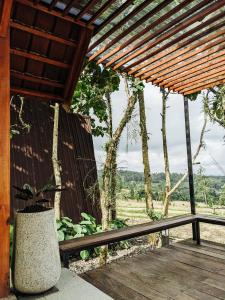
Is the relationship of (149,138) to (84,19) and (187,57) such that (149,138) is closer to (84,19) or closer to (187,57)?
(187,57)

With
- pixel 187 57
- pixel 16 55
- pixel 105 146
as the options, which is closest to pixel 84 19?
pixel 16 55

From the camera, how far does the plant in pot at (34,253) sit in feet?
6.53

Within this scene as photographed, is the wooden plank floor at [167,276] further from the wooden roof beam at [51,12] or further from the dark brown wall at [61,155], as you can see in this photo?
the dark brown wall at [61,155]

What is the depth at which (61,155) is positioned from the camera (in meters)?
8.26

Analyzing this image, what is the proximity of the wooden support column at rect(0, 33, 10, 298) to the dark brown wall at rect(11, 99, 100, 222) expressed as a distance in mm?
5370

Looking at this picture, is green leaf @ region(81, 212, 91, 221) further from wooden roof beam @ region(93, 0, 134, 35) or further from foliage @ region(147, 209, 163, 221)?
wooden roof beam @ region(93, 0, 134, 35)

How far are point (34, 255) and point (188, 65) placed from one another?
2968mm

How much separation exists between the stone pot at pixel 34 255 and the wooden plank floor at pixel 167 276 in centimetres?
106

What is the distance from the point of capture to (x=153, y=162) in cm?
840

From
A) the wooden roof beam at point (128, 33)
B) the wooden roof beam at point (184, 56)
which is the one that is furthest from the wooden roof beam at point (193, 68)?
the wooden roof beam at point (128, 33)

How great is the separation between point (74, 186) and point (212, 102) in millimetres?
5124

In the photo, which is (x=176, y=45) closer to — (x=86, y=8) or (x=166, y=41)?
(x=166, y=41)

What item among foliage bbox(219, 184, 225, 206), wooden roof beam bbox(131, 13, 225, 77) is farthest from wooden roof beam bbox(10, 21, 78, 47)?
foliage bbox(219, 184, 225, 206)

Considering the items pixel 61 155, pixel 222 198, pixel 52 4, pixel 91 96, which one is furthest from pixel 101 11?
pixel 222 198
